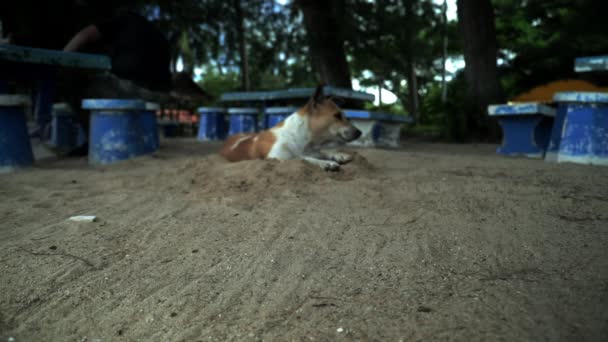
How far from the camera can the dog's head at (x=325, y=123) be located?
14.2 feet

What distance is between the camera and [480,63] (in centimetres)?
788

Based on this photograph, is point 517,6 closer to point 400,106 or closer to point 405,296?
point 405,296

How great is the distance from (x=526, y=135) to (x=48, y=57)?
5.64 metres

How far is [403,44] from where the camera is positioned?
11062 mm

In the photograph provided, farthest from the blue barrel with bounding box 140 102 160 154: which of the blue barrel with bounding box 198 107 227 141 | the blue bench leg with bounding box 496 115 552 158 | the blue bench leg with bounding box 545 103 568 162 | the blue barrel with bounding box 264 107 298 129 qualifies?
the blue bench leg with bounding box 545 103 568 162

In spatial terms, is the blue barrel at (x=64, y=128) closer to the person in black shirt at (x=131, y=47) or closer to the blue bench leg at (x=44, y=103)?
the blue bench leg at (x=44, y=103)

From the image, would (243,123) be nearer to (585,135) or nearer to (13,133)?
(13,133)

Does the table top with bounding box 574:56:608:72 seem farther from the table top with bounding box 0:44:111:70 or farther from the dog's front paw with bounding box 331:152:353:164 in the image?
the table top with bounding box 0:44:111:70

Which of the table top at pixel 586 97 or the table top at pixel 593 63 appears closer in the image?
the table top at pixel 586 97

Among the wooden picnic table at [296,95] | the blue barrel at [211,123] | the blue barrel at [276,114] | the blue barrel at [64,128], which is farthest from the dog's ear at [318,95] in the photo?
the blue barrel at [211,123]

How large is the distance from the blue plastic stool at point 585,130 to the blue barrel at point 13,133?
569 cm

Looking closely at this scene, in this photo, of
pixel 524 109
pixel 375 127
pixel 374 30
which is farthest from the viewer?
pixel 374 30

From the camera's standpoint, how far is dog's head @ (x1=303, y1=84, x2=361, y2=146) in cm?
432

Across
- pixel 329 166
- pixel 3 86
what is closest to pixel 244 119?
pixel 3 86
